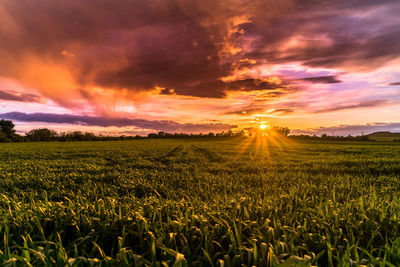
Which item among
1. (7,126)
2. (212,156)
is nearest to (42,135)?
(7,126)

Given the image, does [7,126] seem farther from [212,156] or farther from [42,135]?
[212,156]

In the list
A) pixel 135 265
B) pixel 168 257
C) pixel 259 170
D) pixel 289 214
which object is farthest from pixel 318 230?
pixel 259 170

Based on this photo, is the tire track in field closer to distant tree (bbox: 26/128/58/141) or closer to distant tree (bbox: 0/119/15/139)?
distant tree (bbox: 26/128/58/141)

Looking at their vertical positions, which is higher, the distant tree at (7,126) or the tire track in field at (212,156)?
the distant tree at (7,126)

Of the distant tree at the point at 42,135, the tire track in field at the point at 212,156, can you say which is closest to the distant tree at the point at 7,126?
the distant tree at the point at 42,135

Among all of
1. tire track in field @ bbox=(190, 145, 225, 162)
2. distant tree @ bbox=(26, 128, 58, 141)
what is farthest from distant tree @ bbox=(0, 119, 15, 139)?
tire track in field @ bbox=(190, 145, 225, 162)

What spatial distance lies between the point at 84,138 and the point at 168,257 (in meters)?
78.1

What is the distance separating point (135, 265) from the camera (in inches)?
70.5

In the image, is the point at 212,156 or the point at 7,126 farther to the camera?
the point at 7,126

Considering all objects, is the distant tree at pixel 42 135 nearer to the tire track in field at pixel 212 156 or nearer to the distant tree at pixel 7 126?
the distant tree at pixel 7 126

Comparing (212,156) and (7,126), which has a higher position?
(7,126)

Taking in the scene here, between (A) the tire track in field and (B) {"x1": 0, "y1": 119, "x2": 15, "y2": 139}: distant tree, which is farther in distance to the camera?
(B) {"x1": 0, "y1": 119, "x2": 15, "y2": 139}: distant tree

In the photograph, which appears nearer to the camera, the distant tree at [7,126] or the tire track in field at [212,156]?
the tire track in field at [212,156]

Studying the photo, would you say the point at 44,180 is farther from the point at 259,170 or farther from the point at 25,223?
the point at 259,170
